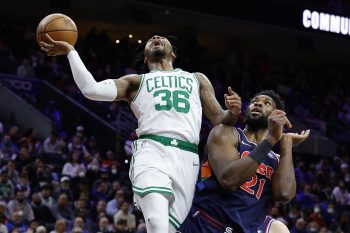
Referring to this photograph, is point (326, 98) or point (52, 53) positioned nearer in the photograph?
point (52, 53)

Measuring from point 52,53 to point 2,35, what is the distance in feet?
48.0

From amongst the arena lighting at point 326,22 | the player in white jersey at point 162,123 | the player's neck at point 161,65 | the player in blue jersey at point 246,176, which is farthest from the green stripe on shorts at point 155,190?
the arena lighting at point 326,22

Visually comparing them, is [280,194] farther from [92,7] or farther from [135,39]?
[135,39]

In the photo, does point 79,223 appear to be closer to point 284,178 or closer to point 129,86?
point 129,86

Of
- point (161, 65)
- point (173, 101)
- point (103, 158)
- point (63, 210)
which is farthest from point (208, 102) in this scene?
point (103, 158)

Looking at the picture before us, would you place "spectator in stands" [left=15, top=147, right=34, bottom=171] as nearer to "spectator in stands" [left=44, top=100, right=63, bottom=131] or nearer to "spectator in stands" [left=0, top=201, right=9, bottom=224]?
"spectator in stands" [left=0, top=201, right=9, bottom=224]

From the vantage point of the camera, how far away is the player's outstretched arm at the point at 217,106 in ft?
18.6

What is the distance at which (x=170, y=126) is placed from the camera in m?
5.90

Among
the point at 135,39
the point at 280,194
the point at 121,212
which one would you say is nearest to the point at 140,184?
the point at 280,194

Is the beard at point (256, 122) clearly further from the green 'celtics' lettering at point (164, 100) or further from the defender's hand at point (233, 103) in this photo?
the green 'celtics' lettering at point (164, 100)

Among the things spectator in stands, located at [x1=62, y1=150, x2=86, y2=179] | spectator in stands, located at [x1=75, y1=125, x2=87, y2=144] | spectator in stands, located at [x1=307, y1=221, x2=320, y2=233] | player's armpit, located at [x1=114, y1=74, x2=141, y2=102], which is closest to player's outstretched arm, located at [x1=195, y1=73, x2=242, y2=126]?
player's armpit, located at [x1=114, y1=74, x2=141, y2=102]

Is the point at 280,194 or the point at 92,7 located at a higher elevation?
the point at 92,7

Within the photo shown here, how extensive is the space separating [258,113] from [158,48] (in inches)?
39.2

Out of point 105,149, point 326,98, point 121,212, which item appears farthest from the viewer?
point 326,98
